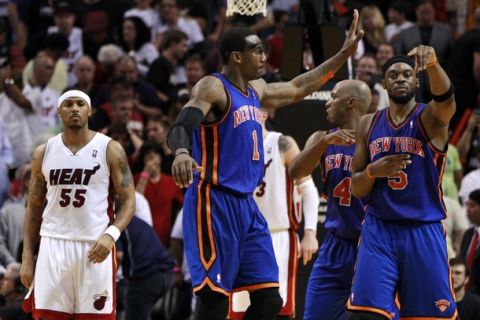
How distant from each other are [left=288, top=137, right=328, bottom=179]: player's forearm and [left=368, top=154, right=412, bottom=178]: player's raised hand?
3.03 ft

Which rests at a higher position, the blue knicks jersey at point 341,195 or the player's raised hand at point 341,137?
the player's raised hand at point 341,137

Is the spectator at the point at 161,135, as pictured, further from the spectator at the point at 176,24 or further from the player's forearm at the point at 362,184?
the player's forearm at the point at 362,184

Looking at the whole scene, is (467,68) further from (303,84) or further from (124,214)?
(124,214)

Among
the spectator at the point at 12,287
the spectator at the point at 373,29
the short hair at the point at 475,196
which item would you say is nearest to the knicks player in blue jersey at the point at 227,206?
the spectator at the point at 12,287

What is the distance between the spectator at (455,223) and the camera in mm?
14172

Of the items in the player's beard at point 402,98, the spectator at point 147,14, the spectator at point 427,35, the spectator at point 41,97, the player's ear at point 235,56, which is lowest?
the player's beard at point 402,98

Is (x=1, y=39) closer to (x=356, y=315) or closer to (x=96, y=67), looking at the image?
(x=96, y=67)

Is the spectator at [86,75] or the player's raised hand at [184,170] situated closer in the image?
the player's raised hand at [184,170]

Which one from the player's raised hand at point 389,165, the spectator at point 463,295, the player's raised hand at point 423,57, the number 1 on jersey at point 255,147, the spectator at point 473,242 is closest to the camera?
the player's raised hand at point 423,57

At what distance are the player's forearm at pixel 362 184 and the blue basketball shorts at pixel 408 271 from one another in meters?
0.28

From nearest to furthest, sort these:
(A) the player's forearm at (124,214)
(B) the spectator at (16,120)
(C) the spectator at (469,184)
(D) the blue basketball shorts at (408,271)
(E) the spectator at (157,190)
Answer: (D) the blue basketball shorts at (408,271) < (A) the player's forearm at (124,214) < (E) the spectator at (157,190) < (C) the spectator at (469,184) < (B) the spectator at (16,120)

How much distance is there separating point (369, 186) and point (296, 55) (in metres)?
3.65

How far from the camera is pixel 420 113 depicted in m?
8.95

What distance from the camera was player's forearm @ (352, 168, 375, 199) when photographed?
29.2ft
